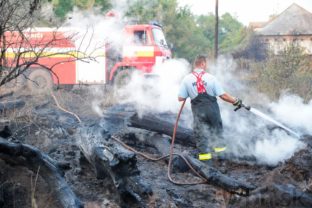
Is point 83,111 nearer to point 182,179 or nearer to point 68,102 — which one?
point 68,102

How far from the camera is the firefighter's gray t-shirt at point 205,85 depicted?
652cm

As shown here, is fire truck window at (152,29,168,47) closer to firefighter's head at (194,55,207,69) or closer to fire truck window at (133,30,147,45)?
fire truck window at (133,30,147,45)

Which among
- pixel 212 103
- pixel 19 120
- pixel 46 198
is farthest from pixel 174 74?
pixel 46 198

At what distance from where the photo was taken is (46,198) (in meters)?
4.57

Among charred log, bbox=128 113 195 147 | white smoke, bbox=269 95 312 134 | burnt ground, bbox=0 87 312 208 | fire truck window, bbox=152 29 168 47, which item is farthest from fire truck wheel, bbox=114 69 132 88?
charred log, bbox=128 113 195 147

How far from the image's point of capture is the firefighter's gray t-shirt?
6523 mm

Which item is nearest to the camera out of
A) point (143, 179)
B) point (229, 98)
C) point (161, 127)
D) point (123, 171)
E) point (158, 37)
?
point (123, 171)

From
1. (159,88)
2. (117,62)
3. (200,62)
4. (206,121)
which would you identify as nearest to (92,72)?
(117,62)

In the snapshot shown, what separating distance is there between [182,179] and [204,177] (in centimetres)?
58

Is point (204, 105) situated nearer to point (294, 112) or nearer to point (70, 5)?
point (294, 112)

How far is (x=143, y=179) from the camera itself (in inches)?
247

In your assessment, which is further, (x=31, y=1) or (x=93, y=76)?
(x=93, y=76)

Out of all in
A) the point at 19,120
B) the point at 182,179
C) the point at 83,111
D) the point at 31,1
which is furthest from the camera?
the point at 83,111

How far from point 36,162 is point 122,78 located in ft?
33.4
